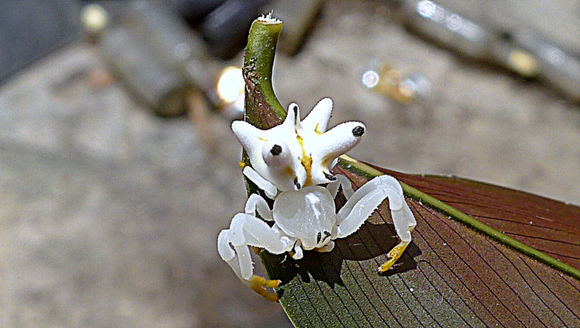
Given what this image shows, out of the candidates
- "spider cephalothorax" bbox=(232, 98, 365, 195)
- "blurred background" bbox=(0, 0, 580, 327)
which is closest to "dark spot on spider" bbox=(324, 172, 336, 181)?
"spider cephalothorax" bbox=(232, 98, 365, 195)

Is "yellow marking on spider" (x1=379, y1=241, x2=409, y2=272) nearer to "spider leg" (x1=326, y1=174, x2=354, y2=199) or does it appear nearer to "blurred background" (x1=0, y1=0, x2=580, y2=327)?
"spider leg" (x1=326, y1=174, x2=354, y2=199)

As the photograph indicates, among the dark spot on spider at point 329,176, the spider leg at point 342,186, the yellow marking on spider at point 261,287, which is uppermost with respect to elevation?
the dark spot on spider at point 329,176

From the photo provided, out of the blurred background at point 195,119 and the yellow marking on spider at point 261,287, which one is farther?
the blurred background at point 195,119

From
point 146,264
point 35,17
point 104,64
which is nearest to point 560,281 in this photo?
point 146,264

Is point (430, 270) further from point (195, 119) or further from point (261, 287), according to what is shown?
point (195, 119)

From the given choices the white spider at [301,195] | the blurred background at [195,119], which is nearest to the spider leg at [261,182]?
the white spider at [301,195]

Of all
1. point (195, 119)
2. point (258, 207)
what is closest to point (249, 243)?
point (258, 207)

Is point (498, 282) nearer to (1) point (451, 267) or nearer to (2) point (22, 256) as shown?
(1) point (451, 267)

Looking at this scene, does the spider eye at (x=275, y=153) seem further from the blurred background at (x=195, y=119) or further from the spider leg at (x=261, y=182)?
the blurred background at (x=195, y=119)
